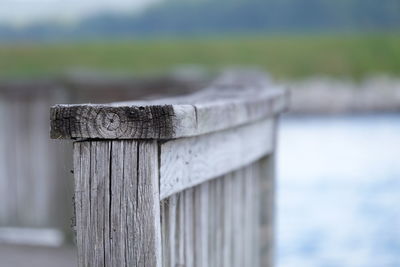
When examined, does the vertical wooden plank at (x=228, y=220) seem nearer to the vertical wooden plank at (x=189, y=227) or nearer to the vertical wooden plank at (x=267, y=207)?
the vertical wooden plank at (x=189, y=227)

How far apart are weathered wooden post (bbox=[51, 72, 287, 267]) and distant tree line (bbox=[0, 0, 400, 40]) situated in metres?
53.9

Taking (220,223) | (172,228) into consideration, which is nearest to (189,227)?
(172,228)

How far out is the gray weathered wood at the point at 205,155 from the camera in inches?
83.8

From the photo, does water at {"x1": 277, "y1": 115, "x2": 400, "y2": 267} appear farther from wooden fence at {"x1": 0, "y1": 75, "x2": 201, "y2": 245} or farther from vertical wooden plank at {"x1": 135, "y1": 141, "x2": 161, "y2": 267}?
vertical wooden plank at {"x1": 135, "y1": 141, "x2": 161, "y2": 267}

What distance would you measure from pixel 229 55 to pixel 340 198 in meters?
35.9

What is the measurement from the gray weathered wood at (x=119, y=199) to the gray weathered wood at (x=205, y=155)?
9 cm

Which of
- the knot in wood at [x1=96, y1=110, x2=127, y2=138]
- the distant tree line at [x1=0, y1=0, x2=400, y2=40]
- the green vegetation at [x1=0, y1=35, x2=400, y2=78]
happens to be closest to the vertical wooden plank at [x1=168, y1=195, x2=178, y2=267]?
the knot in wood at [x1=96, y1=110, x2=127, y2=138]

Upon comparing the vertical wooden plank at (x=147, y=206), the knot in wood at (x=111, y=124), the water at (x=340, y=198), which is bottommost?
the water at (x=340, y=198)

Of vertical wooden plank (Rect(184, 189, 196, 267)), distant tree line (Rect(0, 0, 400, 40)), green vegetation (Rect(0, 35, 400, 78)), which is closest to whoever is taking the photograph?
vertical wooden plank (Rect(184, 189, 196, 267))

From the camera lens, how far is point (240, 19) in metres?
64.8

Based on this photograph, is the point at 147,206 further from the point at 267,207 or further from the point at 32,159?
the point at 32,159

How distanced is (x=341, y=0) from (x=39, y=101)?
64.3m

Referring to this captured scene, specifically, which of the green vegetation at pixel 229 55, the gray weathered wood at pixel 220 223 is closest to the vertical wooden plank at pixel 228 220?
the gray weathered wood at pixel 220 223

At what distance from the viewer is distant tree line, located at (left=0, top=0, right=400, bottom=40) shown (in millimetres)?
58094
